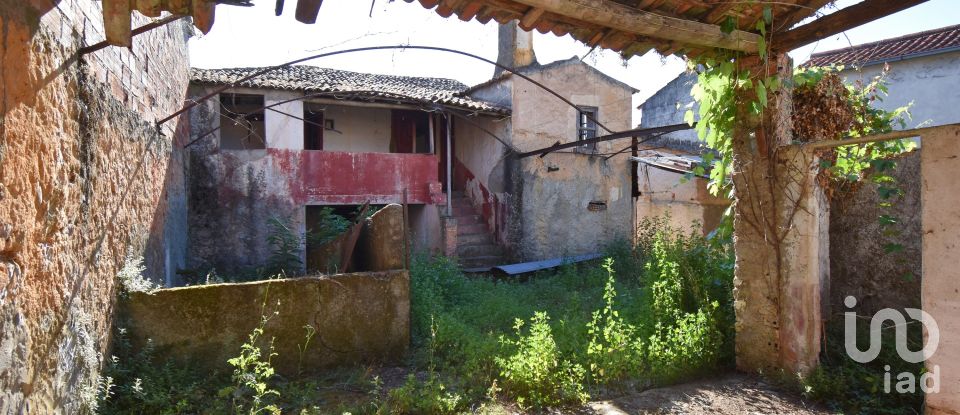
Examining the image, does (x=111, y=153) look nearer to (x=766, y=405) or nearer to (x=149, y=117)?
(x=149, y=117)

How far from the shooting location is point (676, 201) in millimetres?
14391

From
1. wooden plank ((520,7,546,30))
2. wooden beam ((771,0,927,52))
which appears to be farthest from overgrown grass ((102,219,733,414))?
wooden plank ((520,7,546,30))

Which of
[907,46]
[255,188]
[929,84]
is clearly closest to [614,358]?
[255,188]

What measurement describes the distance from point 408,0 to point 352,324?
3287 mm

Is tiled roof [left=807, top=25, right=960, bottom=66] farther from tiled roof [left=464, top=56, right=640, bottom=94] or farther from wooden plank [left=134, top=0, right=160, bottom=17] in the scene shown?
wooden plank [left=134, top=0, right=160, bottom=17]

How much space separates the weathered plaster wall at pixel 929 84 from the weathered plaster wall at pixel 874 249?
928cm

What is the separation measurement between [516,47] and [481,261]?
18.0ft

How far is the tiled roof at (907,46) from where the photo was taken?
12794 mm

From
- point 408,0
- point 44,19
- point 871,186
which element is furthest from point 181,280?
point 871,186

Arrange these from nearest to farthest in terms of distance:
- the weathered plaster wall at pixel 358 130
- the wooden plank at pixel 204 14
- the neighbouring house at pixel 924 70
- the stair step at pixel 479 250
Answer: the wooden plank at pixel 204 14, the neighbouring house at pixel 924 70, the stair step at pixel 479 250, the weathered plaster wall at pixel 358 130

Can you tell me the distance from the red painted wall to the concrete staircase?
3.27 ft

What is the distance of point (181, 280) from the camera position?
777 centimetres

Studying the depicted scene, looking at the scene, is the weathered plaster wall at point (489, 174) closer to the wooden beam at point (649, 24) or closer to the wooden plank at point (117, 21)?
the wooden beam at point (649, 24)

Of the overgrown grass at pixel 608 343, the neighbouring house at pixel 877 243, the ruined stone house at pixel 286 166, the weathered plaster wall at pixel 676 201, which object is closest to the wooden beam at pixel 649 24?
the neighbouring house at pixel 877 243
